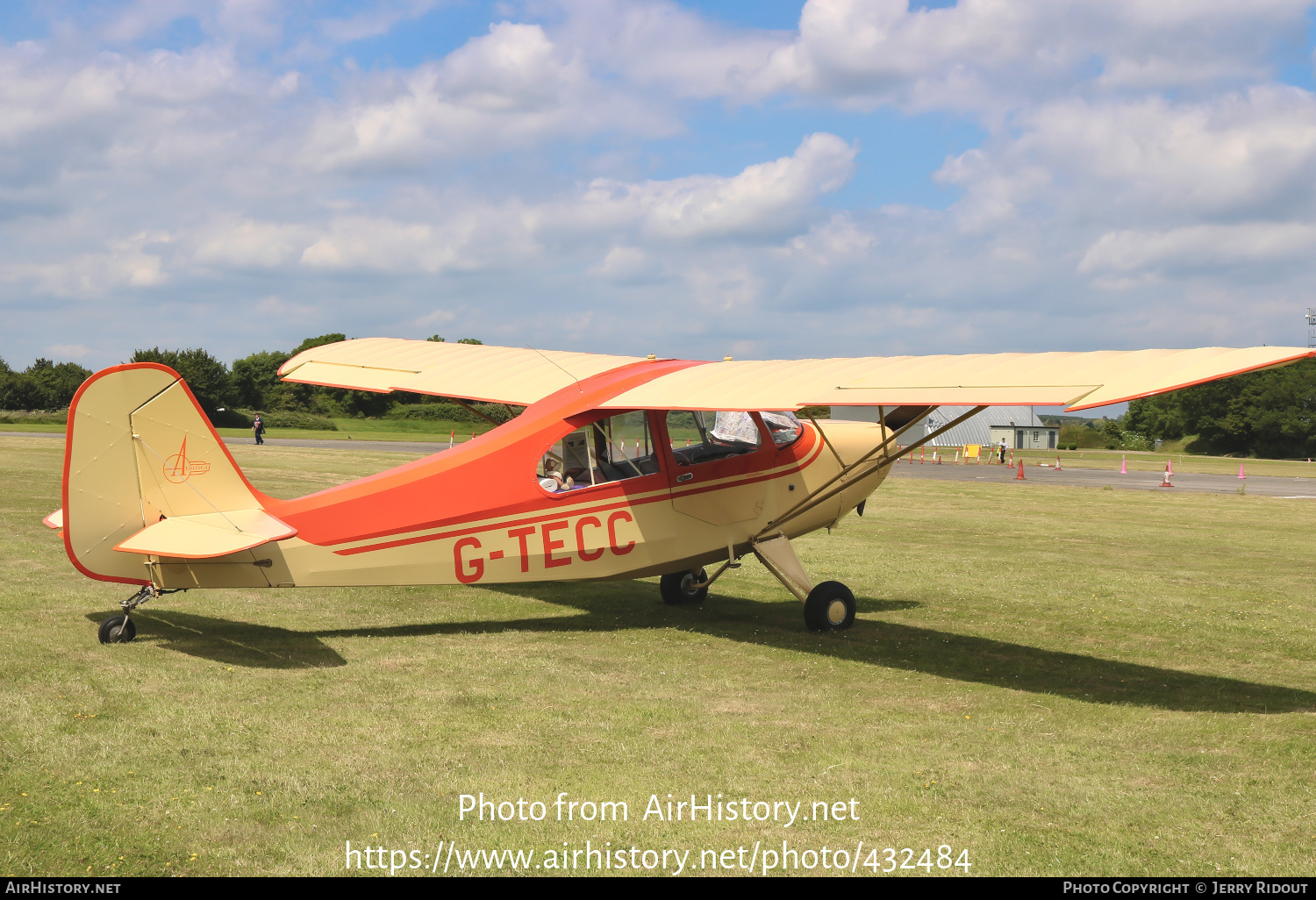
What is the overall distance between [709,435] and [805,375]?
70.0 inches

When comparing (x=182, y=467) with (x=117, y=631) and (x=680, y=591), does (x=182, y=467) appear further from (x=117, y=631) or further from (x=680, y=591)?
(x=680, y=591)

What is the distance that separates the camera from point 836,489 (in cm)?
986

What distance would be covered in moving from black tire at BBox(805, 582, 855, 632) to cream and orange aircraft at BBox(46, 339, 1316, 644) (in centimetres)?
2

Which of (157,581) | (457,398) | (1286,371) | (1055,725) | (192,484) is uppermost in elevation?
(1286,371)

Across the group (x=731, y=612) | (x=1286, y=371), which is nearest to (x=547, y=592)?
(x=731, y=612)

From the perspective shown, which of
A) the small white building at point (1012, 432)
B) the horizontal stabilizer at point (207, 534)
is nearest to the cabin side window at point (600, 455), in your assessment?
the horizontal stabilizer at point (207, 534)

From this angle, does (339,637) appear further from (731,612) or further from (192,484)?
(731,612)

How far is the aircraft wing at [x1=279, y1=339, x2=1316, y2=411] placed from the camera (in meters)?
5.89

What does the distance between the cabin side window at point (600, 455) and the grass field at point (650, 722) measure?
55.5 inches

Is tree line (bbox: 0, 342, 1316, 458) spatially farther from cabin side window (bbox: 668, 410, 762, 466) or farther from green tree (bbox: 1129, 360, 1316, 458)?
cabin side window (bbox: 668, 410, 762, 466)

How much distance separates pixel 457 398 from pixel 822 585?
13.9 feet

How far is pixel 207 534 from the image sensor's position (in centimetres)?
686

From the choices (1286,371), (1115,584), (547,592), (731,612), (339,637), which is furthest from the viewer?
(1286,371)

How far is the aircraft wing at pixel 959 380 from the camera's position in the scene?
18.8 feet
